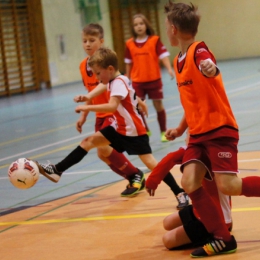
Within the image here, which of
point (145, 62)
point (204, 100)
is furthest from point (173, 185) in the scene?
point (145, 62)

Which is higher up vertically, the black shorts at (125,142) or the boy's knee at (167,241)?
the black shorts at (125,142)

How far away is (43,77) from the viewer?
18141mm

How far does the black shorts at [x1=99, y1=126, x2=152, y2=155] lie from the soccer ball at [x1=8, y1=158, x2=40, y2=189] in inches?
25.2

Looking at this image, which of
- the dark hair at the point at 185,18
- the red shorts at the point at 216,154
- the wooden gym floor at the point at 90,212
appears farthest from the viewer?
the wooden gym floor at the point at 90,212

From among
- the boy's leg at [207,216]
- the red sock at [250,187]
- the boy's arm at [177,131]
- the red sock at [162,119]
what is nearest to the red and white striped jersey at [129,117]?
the boy's arm at [177,131]

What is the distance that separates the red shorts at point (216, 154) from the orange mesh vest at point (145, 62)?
5012 mm

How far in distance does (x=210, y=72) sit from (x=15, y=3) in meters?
14.7

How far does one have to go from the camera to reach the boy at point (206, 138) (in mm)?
3256

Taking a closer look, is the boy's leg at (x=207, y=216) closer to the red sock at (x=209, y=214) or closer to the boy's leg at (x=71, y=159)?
the red sock at (x=209, y=214)

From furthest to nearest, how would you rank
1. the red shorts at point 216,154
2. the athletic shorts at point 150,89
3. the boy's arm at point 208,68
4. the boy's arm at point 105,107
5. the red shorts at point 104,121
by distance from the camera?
the athletic shorts at point 150,89
the red shorts at point 104,121
the boy's arm at point 105,107
the red shorts at point 216,154
the boy's arm at point 208,68

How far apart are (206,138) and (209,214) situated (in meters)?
0.41

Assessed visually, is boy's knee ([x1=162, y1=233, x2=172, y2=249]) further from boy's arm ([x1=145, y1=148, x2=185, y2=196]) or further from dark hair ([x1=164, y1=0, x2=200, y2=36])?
dark hair ([x1=164, y1=0, x2=200, y2=36])

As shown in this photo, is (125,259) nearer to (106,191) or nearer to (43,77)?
(106,191)

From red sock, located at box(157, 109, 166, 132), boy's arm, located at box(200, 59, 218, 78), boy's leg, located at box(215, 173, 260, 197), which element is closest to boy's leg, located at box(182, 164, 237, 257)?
boy's leg, located at box(215, 173, 260, 197)
